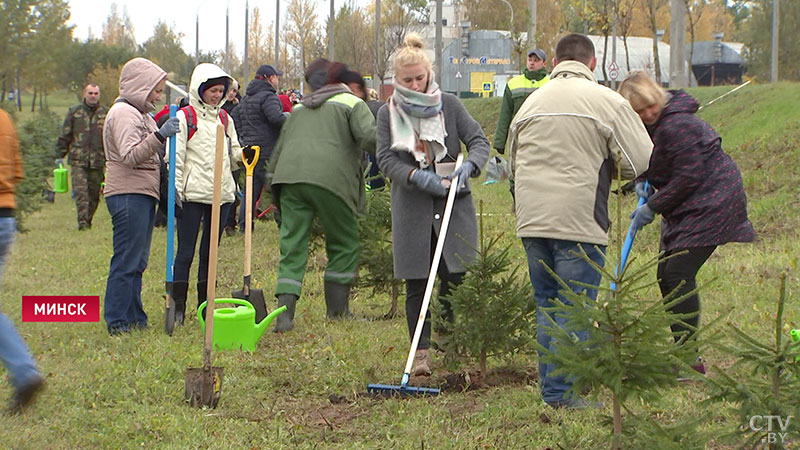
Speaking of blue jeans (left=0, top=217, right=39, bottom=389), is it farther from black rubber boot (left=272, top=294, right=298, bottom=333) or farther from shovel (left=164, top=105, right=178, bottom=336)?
black rubber boot (left=272, top=294, right=298, bottom=333)

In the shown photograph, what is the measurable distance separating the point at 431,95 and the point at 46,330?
3.69m

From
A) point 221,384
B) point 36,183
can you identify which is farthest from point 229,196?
point 36,183

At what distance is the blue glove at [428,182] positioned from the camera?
5758 millimetres

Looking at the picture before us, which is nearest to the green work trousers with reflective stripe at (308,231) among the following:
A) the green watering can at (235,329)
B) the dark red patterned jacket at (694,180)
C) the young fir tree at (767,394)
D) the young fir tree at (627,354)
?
the green watering can at (235,329)

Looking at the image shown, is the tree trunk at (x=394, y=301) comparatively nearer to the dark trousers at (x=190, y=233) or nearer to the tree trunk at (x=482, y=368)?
the dark trousers at (x=190, y=233)

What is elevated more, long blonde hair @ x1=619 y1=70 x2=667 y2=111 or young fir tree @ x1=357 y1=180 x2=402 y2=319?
long blonde hair @ x1=619 y1=70 x2=667 y2=111

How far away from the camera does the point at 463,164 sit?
592 cm

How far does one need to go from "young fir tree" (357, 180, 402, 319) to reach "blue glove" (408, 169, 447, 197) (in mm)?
2207

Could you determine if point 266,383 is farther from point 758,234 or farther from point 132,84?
point 758,234

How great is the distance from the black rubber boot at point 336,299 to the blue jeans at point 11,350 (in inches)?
117

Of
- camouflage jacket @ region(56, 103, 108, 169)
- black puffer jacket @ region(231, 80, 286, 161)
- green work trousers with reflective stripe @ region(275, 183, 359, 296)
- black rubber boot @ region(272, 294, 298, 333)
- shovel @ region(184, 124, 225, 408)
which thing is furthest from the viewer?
camouflage jacket @ region(56, 103, 108, 169)

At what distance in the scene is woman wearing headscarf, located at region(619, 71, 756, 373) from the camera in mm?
5477

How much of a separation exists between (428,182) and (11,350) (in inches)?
92.0

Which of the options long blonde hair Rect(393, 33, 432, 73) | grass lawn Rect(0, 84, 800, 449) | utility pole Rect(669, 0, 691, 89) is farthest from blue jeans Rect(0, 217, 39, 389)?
utility pole Rect(669, 0, 691, 89)
